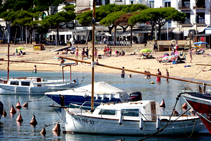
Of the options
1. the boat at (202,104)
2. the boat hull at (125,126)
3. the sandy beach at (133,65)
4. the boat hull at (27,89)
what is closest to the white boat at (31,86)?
the boat hull at (27,89)

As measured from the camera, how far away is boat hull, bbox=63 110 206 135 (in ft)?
71.4

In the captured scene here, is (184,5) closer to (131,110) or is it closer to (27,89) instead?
(27,89)

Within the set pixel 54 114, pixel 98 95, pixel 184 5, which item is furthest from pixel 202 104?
pixel 184 5

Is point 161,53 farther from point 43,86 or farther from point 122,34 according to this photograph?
point 43,86

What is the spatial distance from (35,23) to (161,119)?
65.7 m

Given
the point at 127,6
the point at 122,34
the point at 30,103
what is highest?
the point at 127,6

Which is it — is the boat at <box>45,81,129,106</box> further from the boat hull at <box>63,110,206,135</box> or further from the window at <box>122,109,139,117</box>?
the window at <box>122,109,139,117</box>

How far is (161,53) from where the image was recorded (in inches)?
2489

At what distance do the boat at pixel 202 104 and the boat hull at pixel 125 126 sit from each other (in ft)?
4.28

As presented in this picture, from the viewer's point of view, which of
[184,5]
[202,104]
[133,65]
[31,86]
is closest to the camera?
[202,104]

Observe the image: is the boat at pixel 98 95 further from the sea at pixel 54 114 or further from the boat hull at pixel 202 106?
the boat hull at pixel 202 106

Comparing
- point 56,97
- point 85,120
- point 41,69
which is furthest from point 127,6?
point 85,120

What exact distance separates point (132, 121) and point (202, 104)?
372cm

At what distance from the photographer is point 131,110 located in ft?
72.4
